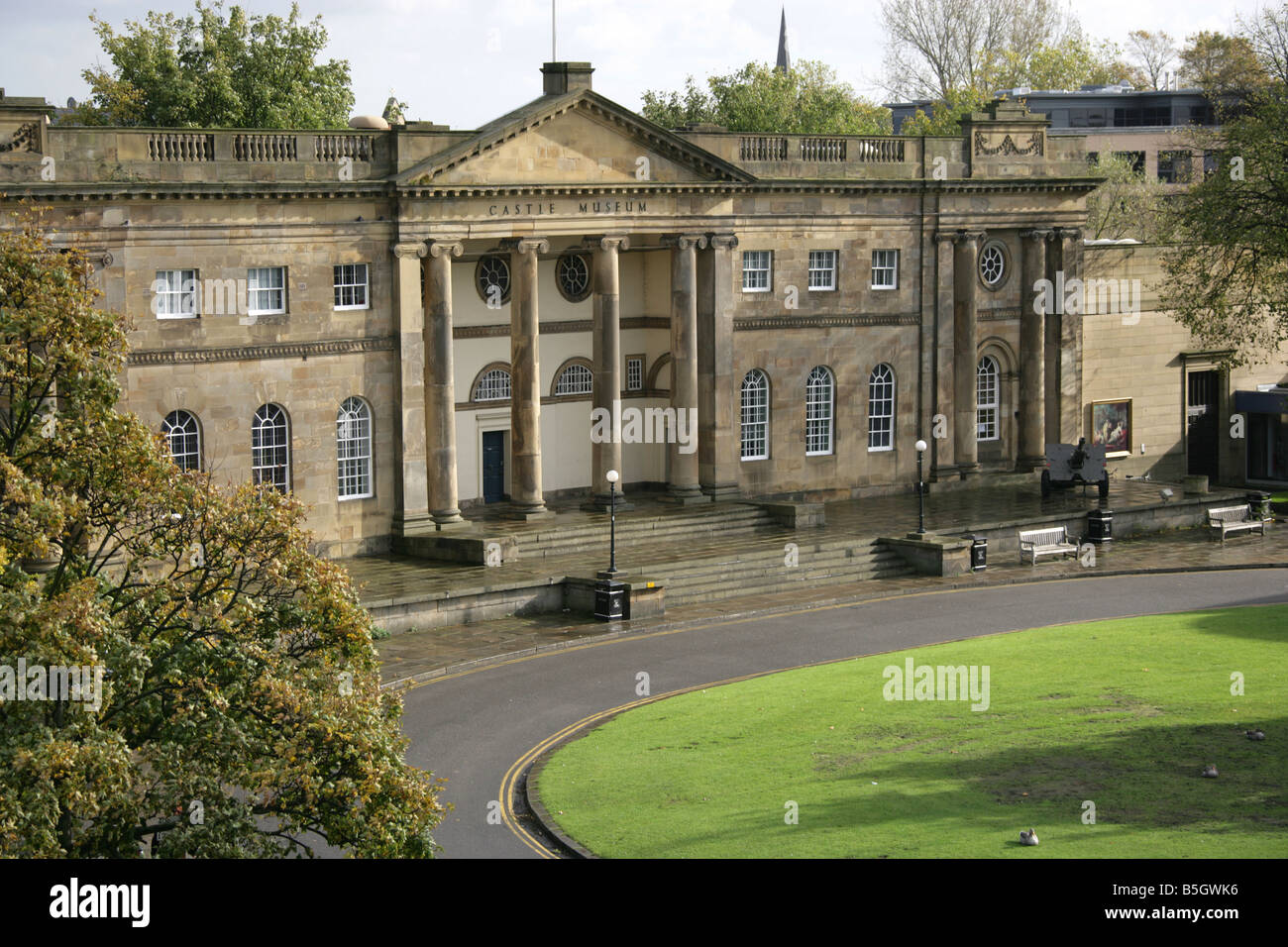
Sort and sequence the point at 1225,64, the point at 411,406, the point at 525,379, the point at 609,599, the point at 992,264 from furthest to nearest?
the point at 1225,64
the point at 992,264
the point at 525,379
the point at 411,406
the point at 609,599

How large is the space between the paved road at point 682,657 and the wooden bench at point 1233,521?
198 inches

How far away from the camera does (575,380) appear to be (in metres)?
49.2

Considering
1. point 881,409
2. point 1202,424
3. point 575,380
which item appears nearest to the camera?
Answer: point 575,380

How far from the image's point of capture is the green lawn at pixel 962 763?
21.1 metres

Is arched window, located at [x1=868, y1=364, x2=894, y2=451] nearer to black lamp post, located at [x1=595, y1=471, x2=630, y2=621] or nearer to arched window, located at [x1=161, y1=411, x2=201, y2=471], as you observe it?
black lamp post, located at [x1=595, y1=471, x2=630, y2=621]

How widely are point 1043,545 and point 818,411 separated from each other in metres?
8.93

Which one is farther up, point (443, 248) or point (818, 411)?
point (443, 248)

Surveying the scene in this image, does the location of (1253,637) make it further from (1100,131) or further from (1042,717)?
(1100,131)

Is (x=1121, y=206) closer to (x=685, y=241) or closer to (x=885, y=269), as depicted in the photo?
(x=885, y=269)

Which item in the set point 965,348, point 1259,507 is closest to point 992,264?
point 965,348

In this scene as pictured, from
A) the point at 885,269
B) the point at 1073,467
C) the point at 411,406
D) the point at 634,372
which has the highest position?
the point at 885,269

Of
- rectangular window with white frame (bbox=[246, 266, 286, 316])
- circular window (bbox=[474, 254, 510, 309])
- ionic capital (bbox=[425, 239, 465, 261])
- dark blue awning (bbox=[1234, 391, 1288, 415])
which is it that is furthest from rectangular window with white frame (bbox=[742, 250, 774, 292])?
dark blue awning (bbox=[1234, 391, 1288, 415])
